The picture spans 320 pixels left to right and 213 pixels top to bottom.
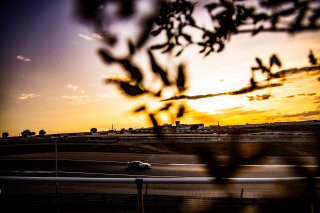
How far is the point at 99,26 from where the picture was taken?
1119 millimetres

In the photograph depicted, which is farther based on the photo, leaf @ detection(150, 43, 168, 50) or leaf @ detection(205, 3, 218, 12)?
leaf @ detection(205, 3, 218, 12)

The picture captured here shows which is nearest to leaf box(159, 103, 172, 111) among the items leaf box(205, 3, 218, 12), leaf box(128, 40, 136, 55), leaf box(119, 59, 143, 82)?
leaf box(119, 59, 143, 82)

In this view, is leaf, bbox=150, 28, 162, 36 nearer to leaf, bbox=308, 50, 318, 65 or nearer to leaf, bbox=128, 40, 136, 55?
leaf, bbox=128, 40, 136, 55

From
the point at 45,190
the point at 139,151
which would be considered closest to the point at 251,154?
the point at 45,190

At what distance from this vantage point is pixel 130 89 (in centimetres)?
108

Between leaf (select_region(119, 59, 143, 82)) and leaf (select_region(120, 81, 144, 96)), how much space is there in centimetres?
4

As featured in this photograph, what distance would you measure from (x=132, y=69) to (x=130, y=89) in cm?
9

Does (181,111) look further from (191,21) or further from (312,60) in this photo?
(312,60)

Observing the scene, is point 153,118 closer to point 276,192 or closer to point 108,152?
point 276,192

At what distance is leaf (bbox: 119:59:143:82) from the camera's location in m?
1.08

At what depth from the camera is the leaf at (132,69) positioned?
1085 millimetres

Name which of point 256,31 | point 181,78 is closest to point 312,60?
point 256,31

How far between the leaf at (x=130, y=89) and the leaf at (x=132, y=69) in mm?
36

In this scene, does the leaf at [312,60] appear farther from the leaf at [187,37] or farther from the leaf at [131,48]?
the leaf at [131,48]
